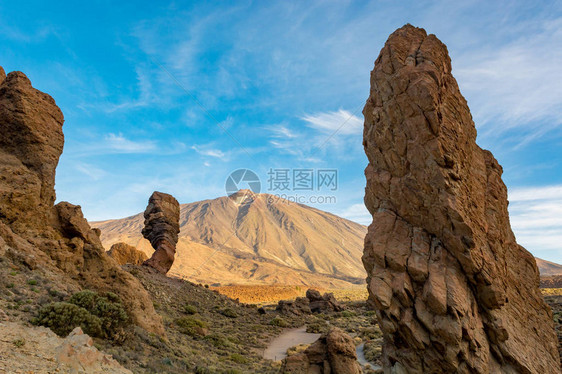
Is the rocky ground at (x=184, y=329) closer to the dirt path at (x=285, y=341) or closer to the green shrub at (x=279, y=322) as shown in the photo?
the green shrub at (x=279, y=322)

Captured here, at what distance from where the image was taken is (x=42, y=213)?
15195 millimetres

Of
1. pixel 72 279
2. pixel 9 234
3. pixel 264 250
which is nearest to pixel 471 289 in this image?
pixel 72 279

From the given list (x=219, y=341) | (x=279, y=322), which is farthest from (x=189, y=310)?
(x=279, y=322)

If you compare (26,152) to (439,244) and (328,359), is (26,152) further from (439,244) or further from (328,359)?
(439,244)

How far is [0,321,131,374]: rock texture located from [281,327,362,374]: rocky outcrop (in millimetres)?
8612

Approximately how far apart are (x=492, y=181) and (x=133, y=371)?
1538 centimetres

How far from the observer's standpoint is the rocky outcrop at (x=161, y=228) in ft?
125

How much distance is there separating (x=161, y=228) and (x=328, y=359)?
93.0ft

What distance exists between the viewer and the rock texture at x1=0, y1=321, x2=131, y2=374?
7.48 metres

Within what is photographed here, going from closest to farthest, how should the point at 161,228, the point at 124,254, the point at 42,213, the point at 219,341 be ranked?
the point at 42,213 < the point at 219,341 < the point at 161,228 < the point at 124,254

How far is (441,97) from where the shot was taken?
1192 cm

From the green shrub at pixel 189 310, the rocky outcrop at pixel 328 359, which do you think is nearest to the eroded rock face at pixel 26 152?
the rocky outcrop at pixel 328 359

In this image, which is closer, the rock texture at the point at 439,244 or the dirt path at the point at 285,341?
the rock texture at the point at 439,244

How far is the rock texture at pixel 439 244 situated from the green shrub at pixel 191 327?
613 inches
